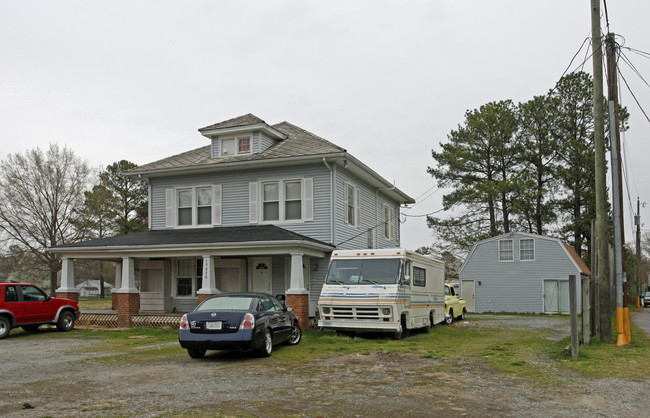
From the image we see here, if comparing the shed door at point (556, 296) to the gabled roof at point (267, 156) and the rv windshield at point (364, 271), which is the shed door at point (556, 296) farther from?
the rv windshield at point (364, 271)

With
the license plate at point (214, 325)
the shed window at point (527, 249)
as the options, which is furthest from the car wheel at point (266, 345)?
the shed window at point (527, 249)

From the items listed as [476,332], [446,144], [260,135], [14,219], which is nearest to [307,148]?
[260,135]

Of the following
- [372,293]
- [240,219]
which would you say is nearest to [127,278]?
[240,219]

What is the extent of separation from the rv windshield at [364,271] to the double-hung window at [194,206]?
7386 millimetres

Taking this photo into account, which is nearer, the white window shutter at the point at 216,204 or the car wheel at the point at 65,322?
the car wheel at the point at 65,322

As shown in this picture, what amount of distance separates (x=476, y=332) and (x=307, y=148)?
8.77 meters

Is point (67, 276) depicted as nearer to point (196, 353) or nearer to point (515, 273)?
point (196, 353)

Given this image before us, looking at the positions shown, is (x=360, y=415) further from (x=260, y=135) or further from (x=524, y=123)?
(x=524, y=123)

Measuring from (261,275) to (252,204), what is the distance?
2.69 m

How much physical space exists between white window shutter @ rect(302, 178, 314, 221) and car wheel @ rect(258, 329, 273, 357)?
8730 mm

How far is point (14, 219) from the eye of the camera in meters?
43.3

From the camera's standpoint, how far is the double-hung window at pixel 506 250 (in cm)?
3350

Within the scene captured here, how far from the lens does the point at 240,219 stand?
2214 cm

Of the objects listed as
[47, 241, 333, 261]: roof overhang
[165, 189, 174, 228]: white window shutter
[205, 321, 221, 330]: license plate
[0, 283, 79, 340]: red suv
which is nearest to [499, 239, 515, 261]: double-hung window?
[47, 241, 333, 261]: roof overhang
